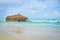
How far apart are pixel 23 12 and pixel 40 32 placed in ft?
1.05

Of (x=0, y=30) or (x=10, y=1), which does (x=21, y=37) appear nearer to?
(x=0, y=30)

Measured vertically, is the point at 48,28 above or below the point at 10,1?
below

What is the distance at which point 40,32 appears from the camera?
4.99 ft

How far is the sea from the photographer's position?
1500mm

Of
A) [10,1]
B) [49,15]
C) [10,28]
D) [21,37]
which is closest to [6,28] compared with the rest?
[10,28]

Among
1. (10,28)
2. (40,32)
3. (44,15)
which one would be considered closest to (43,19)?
(44,15)

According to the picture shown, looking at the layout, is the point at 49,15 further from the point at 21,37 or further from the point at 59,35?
the point at 21,37

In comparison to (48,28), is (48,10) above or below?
above

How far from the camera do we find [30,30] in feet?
5.00

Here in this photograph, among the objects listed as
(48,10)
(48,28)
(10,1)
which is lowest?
(48,28)

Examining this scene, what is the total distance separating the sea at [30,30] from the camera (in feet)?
4.92

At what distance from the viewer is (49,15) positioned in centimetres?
154

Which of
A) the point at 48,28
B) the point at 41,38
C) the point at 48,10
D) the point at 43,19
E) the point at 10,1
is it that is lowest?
the point at 41,38

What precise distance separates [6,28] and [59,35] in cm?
64
